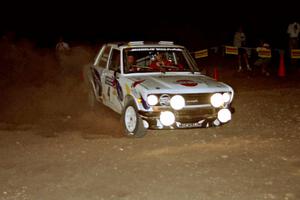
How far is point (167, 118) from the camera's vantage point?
8.66 m

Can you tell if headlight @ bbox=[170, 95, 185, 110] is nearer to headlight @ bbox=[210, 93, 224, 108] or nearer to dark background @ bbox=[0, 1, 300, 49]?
headlight @ bbox=[210, 93, 224, 108]

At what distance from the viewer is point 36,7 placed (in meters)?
50.2

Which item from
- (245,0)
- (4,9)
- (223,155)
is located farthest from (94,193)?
(4,9)

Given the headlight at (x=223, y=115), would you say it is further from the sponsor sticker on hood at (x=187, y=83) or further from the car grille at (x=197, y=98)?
the sponsor sticker on hood at (x=187, y=83)

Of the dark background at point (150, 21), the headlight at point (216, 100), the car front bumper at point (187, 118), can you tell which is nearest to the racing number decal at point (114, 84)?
the car front bumper at point (187, 118)

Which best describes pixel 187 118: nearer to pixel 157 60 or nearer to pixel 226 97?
pixel 226 97

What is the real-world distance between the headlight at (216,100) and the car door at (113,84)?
1.63m

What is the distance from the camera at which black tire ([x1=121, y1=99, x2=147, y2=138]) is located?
908 cm

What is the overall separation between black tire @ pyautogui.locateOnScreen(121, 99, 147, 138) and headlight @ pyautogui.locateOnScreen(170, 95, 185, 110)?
1.98ft

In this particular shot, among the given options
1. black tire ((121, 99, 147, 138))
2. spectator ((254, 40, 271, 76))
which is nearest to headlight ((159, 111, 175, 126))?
black tire ((121, 99, 147, 138))

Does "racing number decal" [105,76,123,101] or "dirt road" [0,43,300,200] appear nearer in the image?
"dirt road" [0,43,300,200]

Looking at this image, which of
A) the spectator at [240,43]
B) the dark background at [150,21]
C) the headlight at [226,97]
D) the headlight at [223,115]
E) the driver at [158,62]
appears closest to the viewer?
the headlight at [223,115]

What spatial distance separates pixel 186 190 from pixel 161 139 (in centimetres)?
292

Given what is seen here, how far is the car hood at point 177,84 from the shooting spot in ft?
28.9
